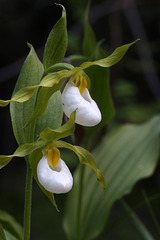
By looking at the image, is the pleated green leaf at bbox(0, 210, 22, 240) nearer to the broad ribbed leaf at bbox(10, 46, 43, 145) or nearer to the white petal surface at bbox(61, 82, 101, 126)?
the broad ribbed leaf at bbox(10, 46, 43, 145)

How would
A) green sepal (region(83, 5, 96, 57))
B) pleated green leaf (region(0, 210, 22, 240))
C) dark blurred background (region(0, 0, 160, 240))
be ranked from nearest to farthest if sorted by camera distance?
1. pleated green leaf (region(0, 210, 22, 240))
2. green sepal (region(83, 5, 96, 57))
3. dark blurred background (region(0, 0, 160, 240))

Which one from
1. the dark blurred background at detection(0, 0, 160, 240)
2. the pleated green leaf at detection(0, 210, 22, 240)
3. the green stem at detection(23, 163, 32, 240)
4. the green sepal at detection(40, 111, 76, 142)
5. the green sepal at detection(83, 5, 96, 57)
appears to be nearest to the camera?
the green sepal at detection(40, 111, 76, 142)

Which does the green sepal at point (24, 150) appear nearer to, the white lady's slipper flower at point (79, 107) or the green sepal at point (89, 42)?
the white lady's slipper flower at point (79, 107)

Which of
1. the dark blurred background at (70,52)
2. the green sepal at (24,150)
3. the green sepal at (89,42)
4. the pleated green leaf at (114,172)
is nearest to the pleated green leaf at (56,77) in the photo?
the green sepal at (24,150)

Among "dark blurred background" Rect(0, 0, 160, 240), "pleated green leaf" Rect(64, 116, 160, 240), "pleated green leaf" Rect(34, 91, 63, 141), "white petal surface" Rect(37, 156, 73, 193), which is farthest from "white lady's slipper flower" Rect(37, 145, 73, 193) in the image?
"dark blurred background" Rect(0, 0, 160, 240)

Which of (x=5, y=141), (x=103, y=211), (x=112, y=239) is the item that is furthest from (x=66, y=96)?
(x=5, y=141)

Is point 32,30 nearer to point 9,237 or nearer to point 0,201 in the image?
point 0,201
